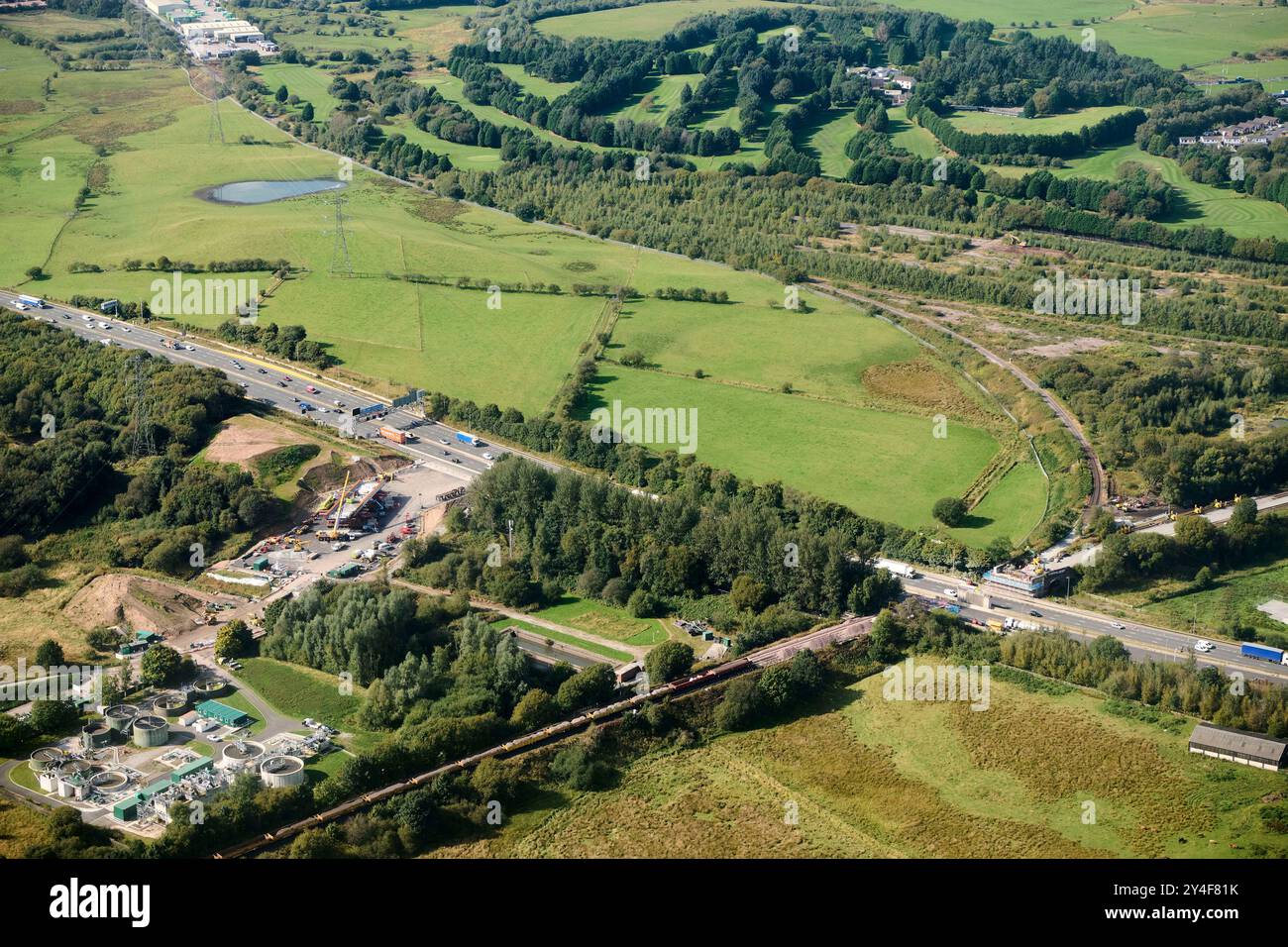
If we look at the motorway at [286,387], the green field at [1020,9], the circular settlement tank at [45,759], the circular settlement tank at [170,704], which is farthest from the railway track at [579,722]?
the green field at [1020,9]

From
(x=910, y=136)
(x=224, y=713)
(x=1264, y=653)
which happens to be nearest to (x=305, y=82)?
(x=910, y=136)

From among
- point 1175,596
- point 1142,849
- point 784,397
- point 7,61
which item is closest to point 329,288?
point 784,397

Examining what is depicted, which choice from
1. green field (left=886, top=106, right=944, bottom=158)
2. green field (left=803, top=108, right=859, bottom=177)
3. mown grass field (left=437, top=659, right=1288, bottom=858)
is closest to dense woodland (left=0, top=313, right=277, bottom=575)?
mown grass field (left=437, top=659, right=1288, bottom=858)

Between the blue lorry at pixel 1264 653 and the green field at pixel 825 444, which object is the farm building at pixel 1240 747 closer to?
the blue lorry at pixel 1264 653

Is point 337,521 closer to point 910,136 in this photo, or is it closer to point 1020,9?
point 910,136

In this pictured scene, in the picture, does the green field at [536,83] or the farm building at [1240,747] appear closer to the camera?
the farm building at [1240,747]

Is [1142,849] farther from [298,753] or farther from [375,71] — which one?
[375,71]
